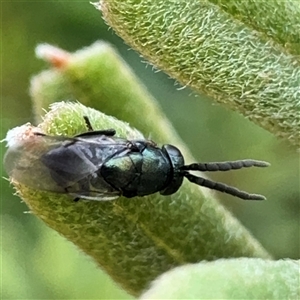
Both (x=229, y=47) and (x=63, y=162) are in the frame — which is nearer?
(x=229, y=47)

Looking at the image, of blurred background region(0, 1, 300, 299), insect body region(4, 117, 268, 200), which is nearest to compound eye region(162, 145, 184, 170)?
insect body region(4, 117, 268, 200)

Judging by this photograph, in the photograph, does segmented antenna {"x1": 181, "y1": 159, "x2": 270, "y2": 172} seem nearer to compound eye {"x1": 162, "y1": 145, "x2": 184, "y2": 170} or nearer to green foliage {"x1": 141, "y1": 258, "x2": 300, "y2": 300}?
compound eye {"x1": 162, "y1": 145, "x2": 184, "y2": 170}

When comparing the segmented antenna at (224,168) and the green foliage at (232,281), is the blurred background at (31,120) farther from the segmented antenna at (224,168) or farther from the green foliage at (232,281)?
the green foliage at (232,281)

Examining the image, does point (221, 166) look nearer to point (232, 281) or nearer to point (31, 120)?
point (232, 281)

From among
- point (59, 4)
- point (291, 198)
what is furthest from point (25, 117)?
point (291, 198)

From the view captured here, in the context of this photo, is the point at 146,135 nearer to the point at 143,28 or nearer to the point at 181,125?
the point at 143,28

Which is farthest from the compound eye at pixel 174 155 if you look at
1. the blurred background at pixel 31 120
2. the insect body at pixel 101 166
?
the blurred background at pixel 31 120

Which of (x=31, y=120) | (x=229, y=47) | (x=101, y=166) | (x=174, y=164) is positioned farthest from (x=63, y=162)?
(x=31, y=120)
